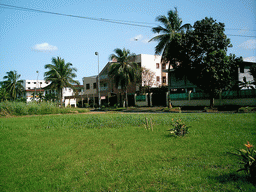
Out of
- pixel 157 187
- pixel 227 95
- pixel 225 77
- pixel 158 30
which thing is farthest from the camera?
pixel 158 30

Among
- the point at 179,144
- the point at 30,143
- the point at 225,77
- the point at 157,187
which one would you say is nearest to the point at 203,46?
the point at 225,77

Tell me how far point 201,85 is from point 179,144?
809 inches

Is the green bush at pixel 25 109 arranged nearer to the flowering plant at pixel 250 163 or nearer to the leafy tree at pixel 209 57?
the leafy tree at pixel 209 57

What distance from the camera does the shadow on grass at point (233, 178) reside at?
13.7ft

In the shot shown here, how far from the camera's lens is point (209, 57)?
986 inches

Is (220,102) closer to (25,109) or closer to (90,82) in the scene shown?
(25,109)

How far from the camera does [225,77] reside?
25047mm

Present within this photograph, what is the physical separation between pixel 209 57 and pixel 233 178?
74.2ft

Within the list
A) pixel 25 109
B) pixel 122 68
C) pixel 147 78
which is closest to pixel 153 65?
pixel 147 78

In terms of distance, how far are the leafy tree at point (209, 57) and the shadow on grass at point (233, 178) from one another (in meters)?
21.1

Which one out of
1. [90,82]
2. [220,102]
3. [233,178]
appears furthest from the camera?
[90,82]

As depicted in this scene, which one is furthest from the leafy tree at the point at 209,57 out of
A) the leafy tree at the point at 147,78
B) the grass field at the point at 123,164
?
the grass field at the point at 123,164

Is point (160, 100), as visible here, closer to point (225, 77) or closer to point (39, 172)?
point (225, 77)

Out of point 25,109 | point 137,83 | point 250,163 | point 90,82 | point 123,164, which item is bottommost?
point 123,164
